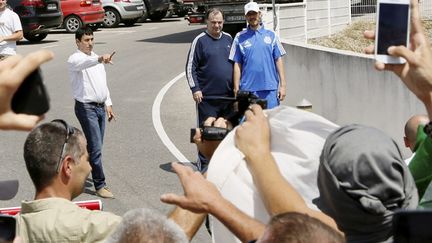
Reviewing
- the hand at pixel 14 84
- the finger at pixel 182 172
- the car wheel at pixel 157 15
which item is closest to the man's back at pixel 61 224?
the finger at pixel 182 172

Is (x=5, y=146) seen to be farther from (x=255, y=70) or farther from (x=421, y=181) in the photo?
(x=421, y=181)

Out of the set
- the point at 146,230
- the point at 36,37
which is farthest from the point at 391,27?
the point at 36,37

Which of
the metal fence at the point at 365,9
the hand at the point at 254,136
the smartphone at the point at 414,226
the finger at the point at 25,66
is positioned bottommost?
the metal fence at the point at 365,9

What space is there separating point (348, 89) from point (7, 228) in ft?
29.3

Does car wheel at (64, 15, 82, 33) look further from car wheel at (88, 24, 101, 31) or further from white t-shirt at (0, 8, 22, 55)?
white t-shirt at (0, 8, 22, 55)

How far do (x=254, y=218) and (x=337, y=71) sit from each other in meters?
8.71

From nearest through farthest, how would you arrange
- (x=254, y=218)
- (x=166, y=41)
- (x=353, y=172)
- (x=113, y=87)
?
1. (x=353, y=172)
2. (x=254, y=218)
3. (x=113, y=87)
4. (x=166, y=41)

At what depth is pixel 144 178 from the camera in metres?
11.0

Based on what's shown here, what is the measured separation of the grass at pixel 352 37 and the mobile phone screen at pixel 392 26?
16858mm

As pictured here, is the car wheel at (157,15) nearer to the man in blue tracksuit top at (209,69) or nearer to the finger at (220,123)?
the man in blue tracksuit top at (209,69)

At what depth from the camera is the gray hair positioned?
301 centimetres

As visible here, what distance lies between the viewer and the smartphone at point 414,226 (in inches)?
92.6

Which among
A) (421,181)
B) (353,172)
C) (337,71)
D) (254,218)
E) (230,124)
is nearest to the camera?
(353,172)

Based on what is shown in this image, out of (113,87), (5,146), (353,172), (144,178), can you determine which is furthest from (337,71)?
(353,172)
